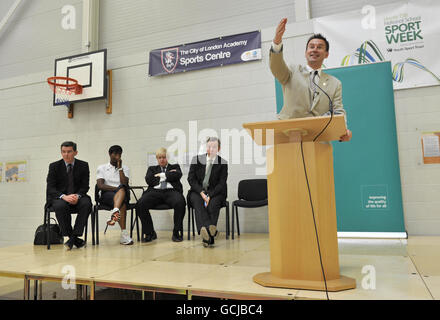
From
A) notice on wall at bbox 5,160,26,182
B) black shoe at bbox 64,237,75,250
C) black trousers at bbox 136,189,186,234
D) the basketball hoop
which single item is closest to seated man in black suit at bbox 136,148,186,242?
black trousers at bbox 136,189,186,234

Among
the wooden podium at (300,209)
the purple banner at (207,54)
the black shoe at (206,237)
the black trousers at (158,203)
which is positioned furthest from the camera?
the purple banner at (207,54)

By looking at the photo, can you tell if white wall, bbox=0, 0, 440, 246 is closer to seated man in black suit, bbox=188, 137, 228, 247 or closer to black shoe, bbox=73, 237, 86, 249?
seated man in black suit, bbox=188, 137, 228, 247

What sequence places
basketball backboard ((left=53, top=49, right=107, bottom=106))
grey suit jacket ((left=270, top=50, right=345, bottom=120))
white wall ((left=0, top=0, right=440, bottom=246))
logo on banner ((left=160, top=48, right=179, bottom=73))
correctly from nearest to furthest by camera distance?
grey suit jacket ((left=270, top=50, right=345, bottom=120)) → white wall ((left=0, top=0, right=440, bottom=246)) → logo on banner ((left=160, top=48, right=179, bottom=73)) → basketball backboard ((left=53, top=49, right=107, bottom=106))

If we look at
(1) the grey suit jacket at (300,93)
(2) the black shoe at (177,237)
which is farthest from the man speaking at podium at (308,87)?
(2) the black shoe at (177,237)

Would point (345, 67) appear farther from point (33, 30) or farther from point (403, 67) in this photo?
point (33, 30)

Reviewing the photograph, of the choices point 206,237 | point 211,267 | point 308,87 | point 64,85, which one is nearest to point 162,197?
point 206,237

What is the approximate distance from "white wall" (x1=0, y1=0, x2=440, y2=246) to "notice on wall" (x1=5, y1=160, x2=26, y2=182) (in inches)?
4.0

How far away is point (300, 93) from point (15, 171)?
5676 millimetres

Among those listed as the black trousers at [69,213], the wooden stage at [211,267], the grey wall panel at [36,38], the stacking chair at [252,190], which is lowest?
the wooden stage at [211,267]

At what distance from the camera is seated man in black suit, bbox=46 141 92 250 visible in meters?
3.24

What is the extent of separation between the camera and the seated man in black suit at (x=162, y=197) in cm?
359

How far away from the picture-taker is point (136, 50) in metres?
5.41

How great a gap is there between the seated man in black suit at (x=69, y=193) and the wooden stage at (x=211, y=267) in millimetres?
200

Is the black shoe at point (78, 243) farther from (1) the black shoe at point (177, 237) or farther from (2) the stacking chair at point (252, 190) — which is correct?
(2) the stacking chair at point (252, 190)
